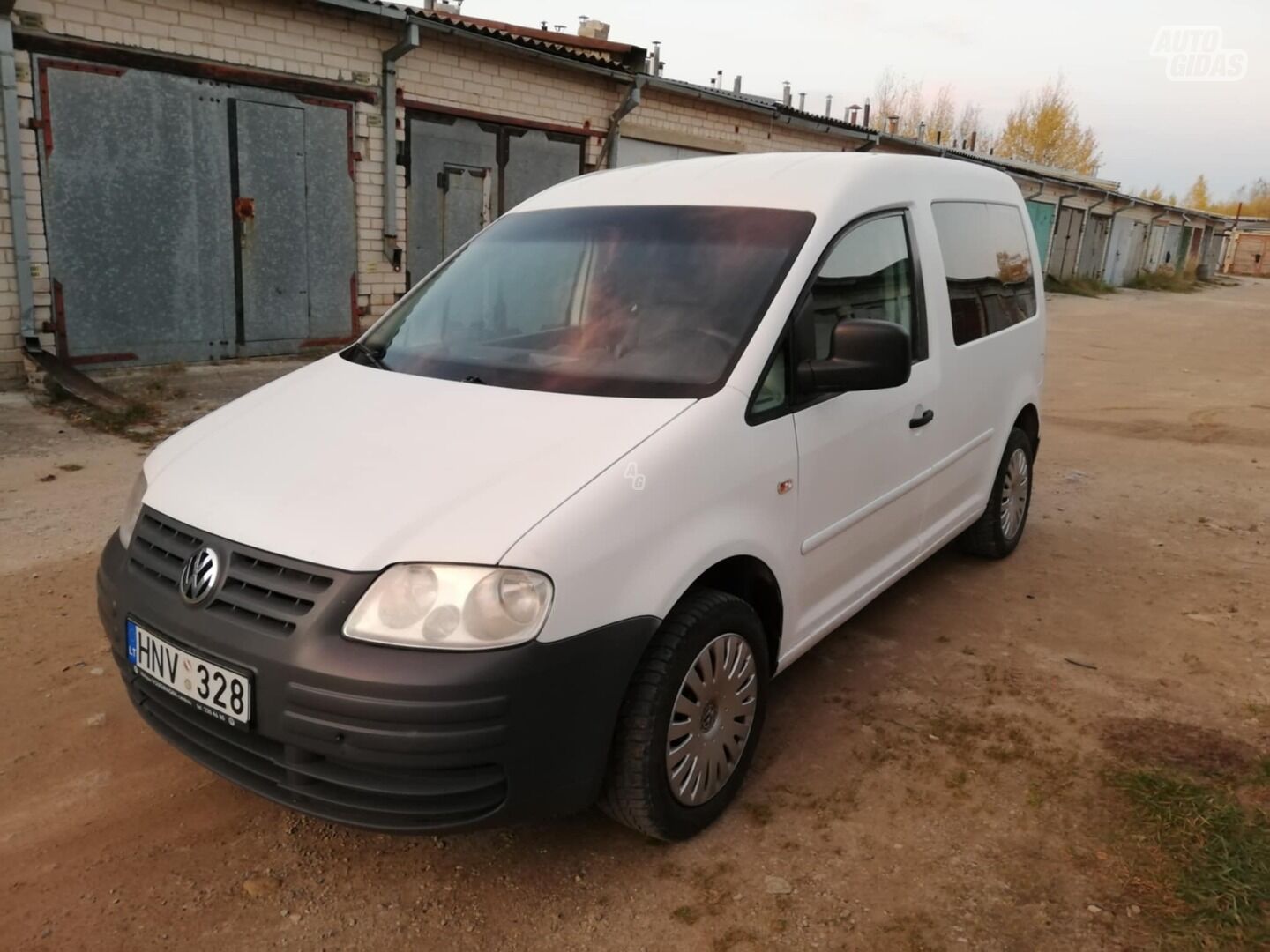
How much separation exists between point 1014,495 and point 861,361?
256 cm

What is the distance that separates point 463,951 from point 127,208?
8.17 meters

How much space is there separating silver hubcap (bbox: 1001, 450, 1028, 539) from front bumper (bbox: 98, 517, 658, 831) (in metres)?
3.11

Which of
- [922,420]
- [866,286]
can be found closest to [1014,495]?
[922,420]

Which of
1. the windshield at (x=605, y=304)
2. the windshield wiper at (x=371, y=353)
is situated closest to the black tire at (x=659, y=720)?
the windshield at (x=605, y=304)

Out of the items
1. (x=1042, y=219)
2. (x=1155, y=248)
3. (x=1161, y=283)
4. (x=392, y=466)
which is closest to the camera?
(x=392, y=466)

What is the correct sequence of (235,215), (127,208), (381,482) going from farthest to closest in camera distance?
1. (235,215)
2. (127,208)
3. (381,482)

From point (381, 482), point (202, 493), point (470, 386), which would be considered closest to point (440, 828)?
point (381, 482)

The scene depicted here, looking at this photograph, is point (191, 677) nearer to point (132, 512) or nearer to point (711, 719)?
point (132, 512)

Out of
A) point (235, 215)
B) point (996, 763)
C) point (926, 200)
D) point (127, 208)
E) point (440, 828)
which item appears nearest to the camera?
point (440, 828)

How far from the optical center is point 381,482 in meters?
2.36

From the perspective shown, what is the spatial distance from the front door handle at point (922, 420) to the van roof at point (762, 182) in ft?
2.66

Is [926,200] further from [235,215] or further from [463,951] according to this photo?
[235,215]

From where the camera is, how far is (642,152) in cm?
1384
